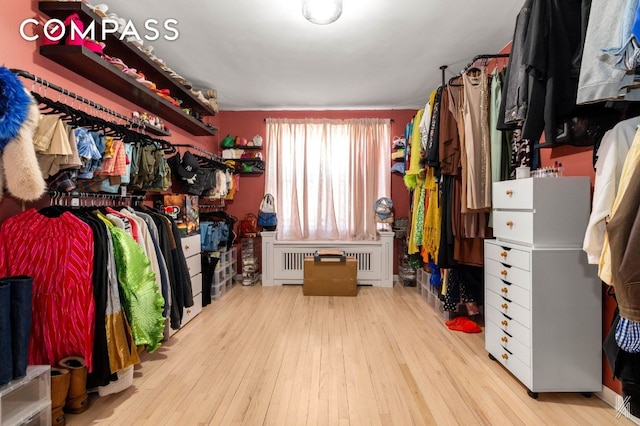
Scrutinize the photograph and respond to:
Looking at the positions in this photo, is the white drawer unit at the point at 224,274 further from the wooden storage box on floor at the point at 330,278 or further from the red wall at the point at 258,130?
the wooden storage box on floor at the point at 330,278

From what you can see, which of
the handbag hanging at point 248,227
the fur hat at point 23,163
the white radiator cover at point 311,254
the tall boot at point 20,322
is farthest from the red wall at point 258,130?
the tall boot at point 20,322

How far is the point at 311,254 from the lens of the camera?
459 cm

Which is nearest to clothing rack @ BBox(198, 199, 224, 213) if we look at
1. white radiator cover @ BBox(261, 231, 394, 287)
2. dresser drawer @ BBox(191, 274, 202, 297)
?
white radiator cover @ BBox(261, 231, 394, 287)

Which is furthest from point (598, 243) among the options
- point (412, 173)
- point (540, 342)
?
point (412, 173)

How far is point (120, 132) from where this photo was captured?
7.66 ft

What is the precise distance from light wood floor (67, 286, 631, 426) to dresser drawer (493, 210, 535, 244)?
91cm

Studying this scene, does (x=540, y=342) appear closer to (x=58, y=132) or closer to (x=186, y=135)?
(x=58, y=132)

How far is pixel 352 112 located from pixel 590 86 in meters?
3.80

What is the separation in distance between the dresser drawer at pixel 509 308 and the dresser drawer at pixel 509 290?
0.03m

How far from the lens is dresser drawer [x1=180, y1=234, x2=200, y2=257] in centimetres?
306

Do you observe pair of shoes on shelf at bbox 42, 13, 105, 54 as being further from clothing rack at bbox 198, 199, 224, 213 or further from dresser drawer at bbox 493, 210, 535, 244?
dresser drawer at bbox 493, 210, 535, 244

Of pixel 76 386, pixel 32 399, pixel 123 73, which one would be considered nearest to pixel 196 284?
pixel 76 386

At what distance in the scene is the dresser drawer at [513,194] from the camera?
191 cm

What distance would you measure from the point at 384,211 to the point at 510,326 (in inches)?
106
